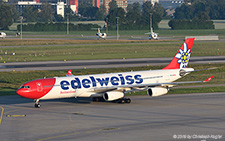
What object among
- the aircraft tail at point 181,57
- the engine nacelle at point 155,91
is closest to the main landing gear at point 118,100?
the engine nacelle at point 155,91

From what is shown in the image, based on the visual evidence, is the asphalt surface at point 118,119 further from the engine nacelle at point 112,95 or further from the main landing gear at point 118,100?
the engine nacelle at point 112,95

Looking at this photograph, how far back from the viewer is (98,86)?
54688 millimetres

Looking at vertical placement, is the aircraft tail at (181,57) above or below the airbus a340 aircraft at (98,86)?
above

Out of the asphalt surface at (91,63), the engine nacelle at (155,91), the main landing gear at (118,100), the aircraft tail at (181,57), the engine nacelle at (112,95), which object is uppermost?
the aircraft tail at (181,57)

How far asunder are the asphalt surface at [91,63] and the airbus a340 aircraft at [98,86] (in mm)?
34409

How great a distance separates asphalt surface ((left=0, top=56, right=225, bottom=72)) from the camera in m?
90.9

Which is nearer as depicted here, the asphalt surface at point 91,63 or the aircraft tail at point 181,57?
the aircraft tail at point 181,57

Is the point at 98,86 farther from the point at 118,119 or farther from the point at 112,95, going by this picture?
the point at 118,119

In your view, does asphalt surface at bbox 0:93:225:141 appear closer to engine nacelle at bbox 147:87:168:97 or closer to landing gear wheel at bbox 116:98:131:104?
landing gear wheel at bbox 116:98:131:104

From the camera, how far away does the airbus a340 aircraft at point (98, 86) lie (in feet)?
169

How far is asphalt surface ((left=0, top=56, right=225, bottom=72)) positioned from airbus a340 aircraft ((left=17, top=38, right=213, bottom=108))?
34409 millimetres

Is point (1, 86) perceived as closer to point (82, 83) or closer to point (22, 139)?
point (82, 83)

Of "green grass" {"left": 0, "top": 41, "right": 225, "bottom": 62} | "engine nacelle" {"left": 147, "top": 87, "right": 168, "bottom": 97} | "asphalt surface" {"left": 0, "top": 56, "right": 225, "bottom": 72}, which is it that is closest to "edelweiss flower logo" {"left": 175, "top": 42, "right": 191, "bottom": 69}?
"engine nacelle" {"left": 147, "top": 87, "right": 168, "bottom": 97}

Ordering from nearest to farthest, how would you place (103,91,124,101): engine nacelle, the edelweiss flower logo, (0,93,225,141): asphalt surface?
(0,93,225,141): asphalt surface → (103,91,124,101): engine nacelle → the edelweiss flower logo
